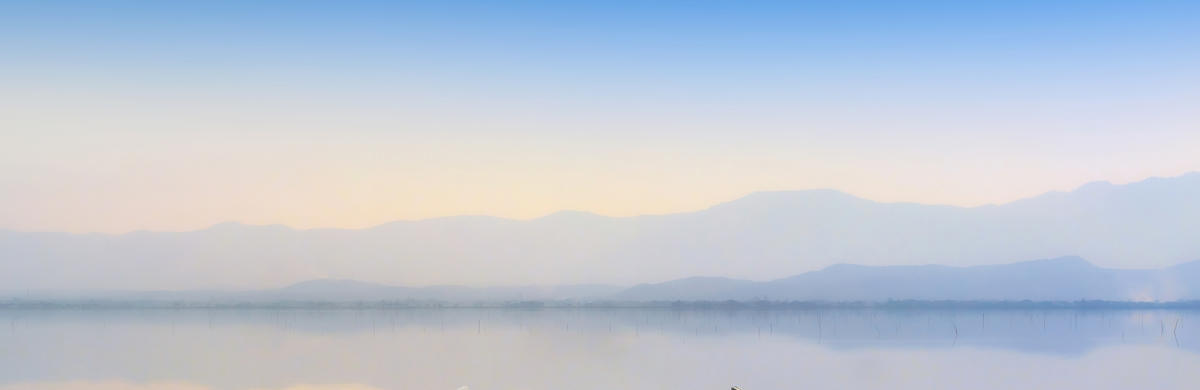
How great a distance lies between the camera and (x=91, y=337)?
35594 mm

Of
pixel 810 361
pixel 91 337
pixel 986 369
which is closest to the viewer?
pixel 986 369

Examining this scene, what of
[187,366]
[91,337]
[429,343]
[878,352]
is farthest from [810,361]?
[91,337]

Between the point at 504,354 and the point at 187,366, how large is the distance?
25.8ft

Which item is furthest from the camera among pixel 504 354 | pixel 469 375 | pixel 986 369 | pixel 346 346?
pixel 346 346

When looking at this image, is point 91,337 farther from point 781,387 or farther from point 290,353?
point 781,387

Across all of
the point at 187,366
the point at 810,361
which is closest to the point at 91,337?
the point at 187,366

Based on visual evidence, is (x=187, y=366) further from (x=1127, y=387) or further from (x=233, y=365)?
(x=1127, y=387)

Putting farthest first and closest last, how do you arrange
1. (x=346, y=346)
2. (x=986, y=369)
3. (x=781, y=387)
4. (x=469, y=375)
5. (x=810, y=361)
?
(x=346, y=346), (x=810, y=361), (x=986, y=369), (x=469, y=375), (x=781, y=387)

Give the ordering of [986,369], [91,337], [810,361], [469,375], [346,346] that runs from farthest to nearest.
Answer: [91,337] → [346,346] → [810,361] → [986,369] → [469,375]

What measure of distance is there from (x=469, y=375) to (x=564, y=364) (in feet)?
10.8

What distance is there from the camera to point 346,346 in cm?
3069

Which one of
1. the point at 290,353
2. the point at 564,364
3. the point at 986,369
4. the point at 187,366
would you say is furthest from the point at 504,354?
the point at 986,369

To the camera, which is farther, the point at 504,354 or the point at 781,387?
the point at 504,354

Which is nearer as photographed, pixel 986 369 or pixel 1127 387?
pixel 1127 387
